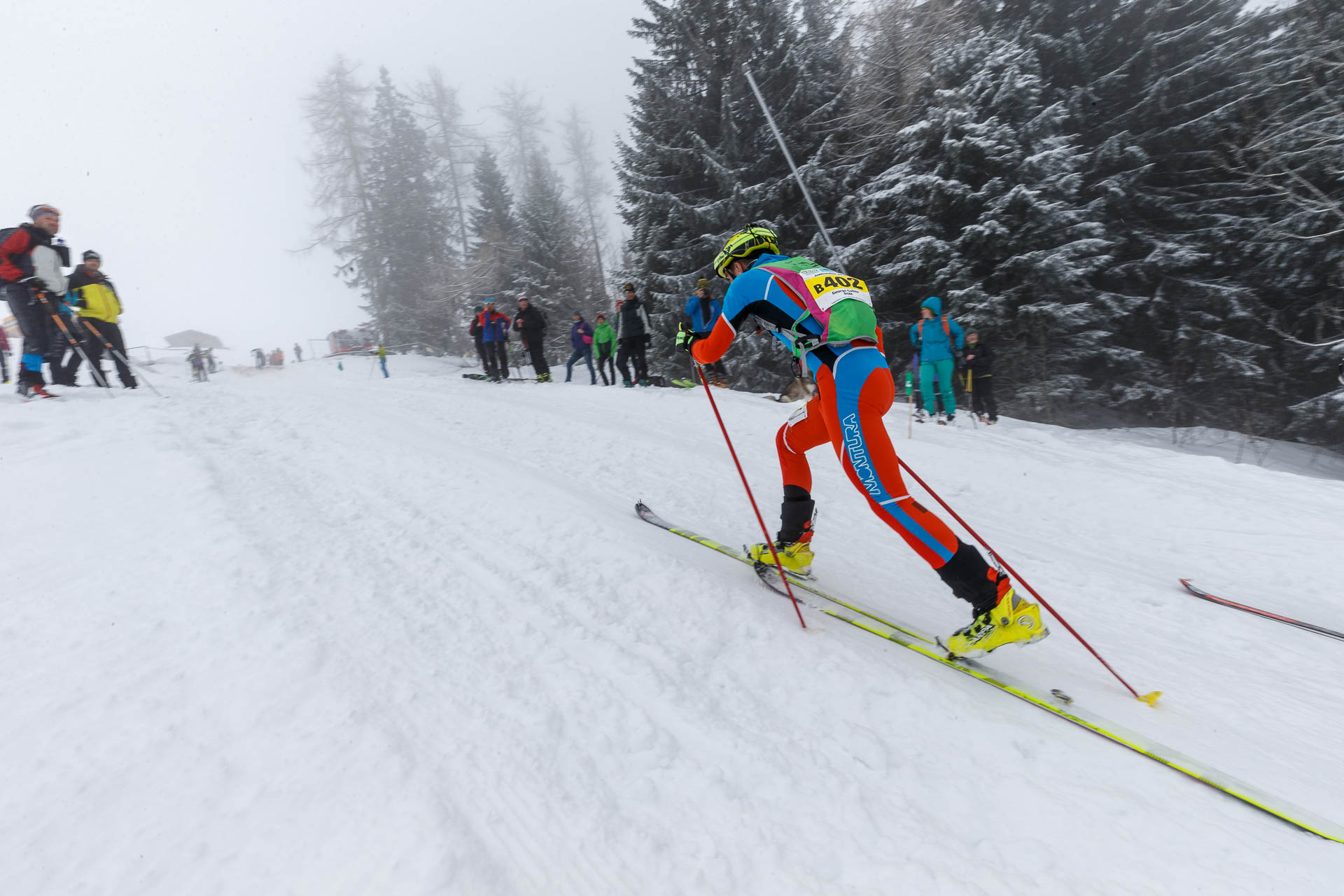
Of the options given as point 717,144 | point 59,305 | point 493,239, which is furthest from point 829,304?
point 493,239

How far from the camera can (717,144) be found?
15227 mm

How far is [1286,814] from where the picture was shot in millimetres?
1954

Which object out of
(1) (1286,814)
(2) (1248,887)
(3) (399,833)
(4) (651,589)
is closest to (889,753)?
(2) (1248,887)

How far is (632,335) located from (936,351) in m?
5.62

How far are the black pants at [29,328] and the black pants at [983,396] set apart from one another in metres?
13.0

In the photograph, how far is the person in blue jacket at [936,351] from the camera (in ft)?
30.5

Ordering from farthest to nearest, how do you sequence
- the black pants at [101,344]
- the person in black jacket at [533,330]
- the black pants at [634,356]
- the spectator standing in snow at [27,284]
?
1. the person in black jacket at [533,330]
2. the black pants at [634,356]
3. the black pants at [101,344]
4. the spectator standing in snow at [27,284]

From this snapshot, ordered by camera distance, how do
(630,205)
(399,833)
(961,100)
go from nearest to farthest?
(399,833)
(961,100)
(630,205)

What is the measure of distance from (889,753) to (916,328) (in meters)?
8.90

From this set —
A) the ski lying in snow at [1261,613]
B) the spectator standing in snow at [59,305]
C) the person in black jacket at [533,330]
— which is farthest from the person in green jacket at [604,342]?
the ski lying in snow at [1261,613]

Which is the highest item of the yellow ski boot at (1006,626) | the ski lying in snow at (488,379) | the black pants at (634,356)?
the black pants at (634,356)

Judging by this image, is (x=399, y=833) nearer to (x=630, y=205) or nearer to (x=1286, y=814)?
(x=1286, y=814)

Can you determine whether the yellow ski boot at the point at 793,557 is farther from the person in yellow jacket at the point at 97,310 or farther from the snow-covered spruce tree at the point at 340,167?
the snow-covered spruce tree at the point at 340,167

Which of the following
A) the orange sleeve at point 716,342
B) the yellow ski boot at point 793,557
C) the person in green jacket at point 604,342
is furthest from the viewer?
the person in green jacket at point 604,342
